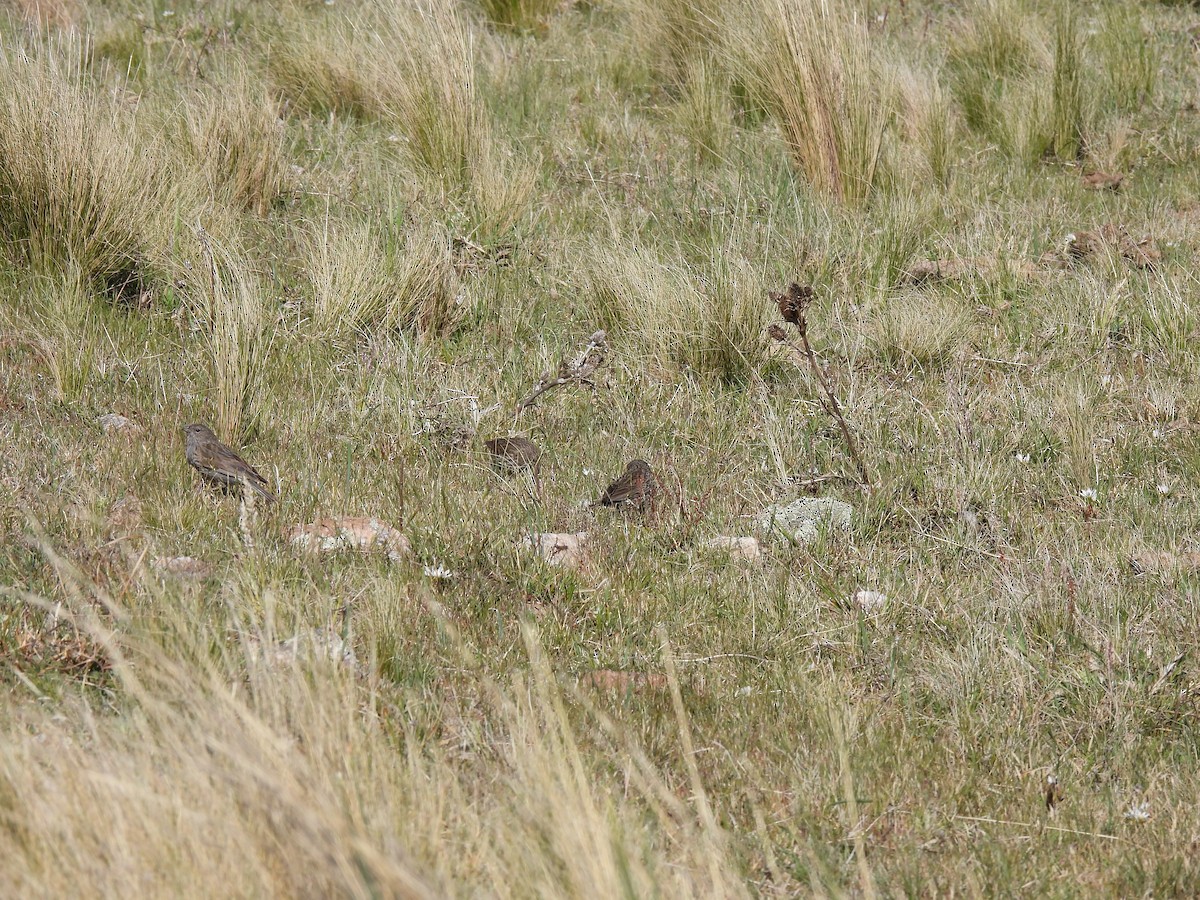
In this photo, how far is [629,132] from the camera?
254 inches

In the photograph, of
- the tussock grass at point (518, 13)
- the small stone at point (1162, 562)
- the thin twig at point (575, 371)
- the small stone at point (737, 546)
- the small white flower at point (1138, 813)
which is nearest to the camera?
the small white flower at point (1138, 813)

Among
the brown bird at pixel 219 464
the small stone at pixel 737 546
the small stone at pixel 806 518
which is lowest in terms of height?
the small stone at pixel 737 546

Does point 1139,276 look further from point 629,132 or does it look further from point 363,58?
point 363,58

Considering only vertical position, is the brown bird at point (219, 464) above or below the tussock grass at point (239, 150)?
below

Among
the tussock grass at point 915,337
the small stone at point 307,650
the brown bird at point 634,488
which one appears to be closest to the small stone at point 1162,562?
the brown bird at point 634,488

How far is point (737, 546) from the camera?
337 centimetres

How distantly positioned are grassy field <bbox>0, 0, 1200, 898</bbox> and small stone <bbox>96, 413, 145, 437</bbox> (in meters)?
0.06

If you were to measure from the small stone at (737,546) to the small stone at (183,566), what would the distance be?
1.26 metres

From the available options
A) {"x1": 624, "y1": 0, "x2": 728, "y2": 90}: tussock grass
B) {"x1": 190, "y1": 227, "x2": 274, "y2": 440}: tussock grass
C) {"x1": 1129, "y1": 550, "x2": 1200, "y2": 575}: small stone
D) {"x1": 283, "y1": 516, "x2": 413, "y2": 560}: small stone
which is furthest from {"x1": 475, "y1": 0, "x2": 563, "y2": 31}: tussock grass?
{"x1": 1129, "y1": 550, "x2": 1200, "y2": 575}: small stone

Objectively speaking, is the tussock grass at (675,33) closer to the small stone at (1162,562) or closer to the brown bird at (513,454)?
the brown bird at (513,454)

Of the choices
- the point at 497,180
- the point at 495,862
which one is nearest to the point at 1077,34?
the point at 497,180

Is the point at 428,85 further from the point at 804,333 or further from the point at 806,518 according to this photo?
the point at 806,518

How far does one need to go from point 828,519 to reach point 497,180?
2.69m

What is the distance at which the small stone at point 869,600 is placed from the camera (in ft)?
10.2
